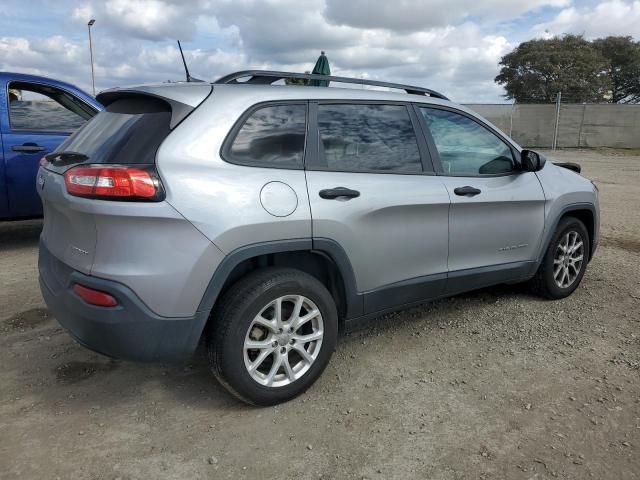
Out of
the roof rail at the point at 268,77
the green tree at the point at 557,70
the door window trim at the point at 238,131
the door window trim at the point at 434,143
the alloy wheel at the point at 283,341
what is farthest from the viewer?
the green tree at the point at 557,70

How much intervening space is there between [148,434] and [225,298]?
779 mm

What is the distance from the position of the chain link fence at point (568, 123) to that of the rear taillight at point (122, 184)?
21.1 m

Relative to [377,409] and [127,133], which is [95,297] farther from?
[377,409]

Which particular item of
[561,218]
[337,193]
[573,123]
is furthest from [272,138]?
[573,123]

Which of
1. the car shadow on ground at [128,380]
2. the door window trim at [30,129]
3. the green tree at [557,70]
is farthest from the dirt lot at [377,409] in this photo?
the green tree at [557,70]

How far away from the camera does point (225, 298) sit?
2756 millimetres

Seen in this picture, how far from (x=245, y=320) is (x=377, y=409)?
0.89 m

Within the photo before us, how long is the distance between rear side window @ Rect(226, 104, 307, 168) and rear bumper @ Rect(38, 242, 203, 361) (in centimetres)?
84

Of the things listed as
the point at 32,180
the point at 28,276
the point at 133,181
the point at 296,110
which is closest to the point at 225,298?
the point at 133,181

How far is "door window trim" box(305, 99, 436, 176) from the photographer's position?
3.04m

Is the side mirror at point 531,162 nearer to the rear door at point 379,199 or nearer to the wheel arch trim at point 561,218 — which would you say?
the wheel arch trim at point 561,218

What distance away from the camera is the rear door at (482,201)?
3.66 m

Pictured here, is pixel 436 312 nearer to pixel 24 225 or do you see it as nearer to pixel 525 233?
pixel 525 233

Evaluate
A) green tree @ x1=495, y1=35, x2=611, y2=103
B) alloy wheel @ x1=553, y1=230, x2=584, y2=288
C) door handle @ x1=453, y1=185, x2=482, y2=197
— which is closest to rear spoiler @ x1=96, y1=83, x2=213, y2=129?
door handle @ x1=453, y1=185, x2=482, y2=197
